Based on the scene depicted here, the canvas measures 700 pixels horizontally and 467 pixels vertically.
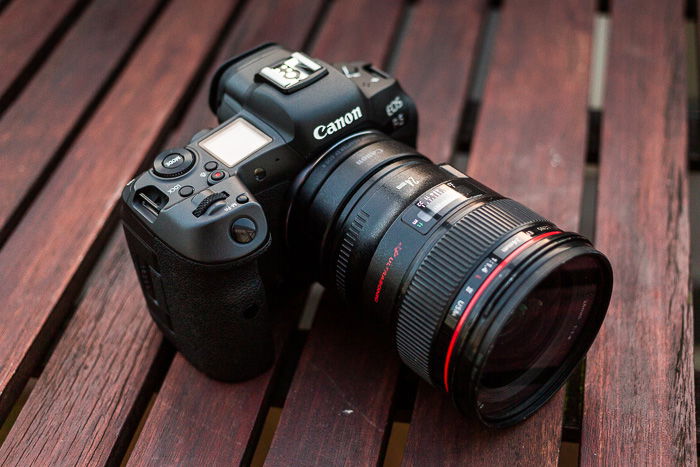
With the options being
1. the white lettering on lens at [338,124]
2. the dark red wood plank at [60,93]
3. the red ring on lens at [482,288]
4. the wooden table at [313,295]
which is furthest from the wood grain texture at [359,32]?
the red ring on lens at [482,288]

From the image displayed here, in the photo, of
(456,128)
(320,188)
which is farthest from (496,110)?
(320,188)

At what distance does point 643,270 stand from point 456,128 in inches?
15.0

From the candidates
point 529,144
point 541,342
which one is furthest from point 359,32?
point 541,342

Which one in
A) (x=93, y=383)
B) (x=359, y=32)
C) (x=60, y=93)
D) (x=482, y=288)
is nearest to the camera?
(x=482, y=288)

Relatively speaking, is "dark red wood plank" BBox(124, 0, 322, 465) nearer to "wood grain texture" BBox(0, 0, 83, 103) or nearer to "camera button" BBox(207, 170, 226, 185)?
"camera button" BBox(207, 170, 226, 185)

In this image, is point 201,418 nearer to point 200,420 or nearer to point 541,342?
point 200,420

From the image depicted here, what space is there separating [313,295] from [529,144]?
0.43m

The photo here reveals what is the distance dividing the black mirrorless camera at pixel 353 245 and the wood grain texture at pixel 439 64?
0.92 ft

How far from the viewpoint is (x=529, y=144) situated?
1.33 meters

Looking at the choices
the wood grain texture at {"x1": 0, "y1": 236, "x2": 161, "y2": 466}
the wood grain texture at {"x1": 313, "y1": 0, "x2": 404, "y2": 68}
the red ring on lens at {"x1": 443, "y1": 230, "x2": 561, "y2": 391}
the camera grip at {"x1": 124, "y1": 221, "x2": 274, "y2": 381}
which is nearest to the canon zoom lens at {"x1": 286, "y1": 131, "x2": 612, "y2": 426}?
the red ring on lens at {"x1": 443, "y1": 230, "x2": 561, "y2": 391}

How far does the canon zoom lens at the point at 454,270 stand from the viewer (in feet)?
2.79

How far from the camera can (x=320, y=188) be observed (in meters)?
0.99

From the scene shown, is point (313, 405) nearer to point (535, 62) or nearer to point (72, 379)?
point (72, 379)

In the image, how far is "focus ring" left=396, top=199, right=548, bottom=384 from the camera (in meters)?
0.87
